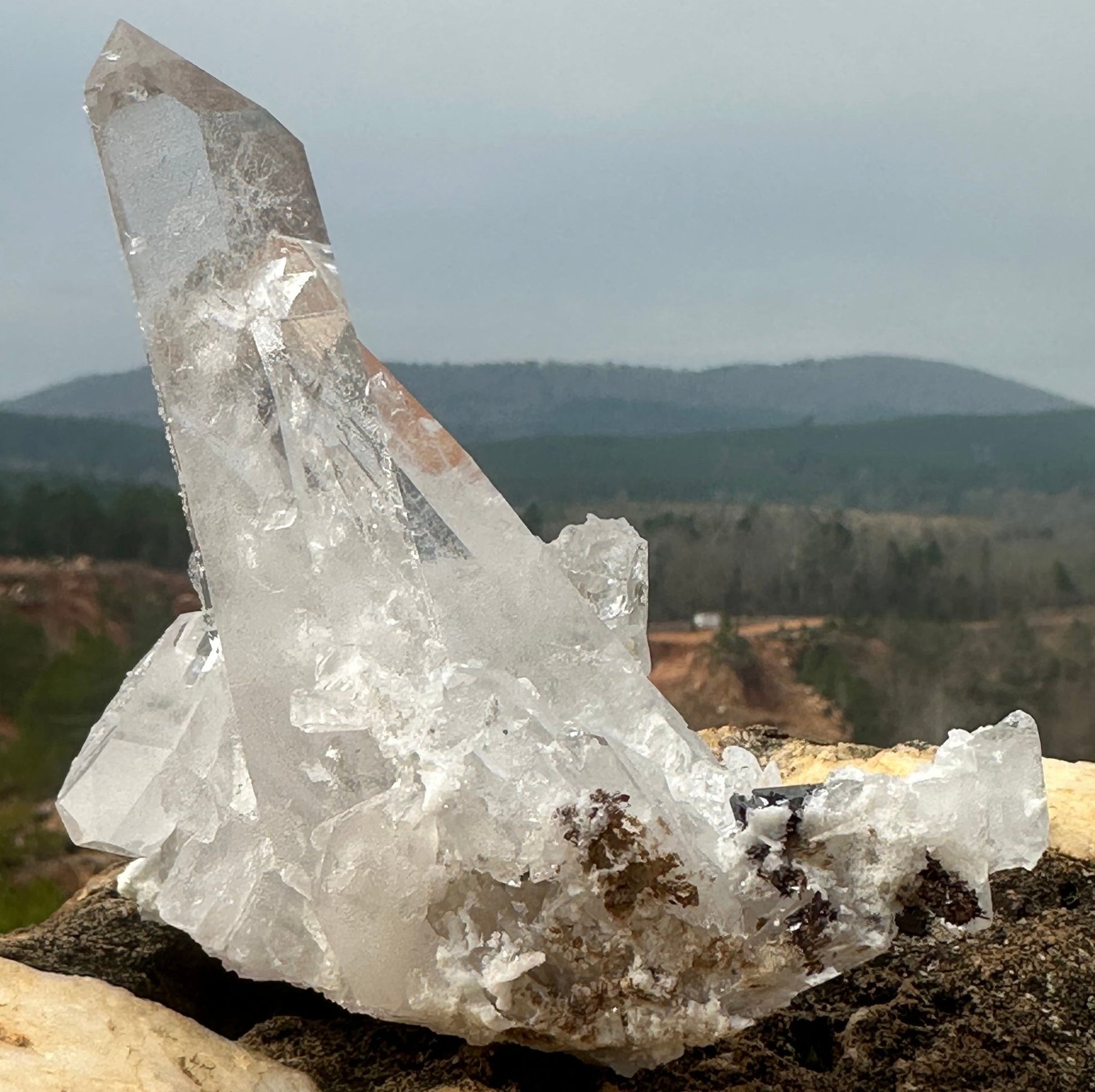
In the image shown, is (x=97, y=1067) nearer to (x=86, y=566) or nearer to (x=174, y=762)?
(x=174, y=762)

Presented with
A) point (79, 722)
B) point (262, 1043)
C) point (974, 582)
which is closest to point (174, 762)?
point (262, 1043)

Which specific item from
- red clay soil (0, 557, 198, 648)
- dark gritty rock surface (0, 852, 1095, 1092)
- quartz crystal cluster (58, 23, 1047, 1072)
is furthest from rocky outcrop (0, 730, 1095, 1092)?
red clay soil (0, 557, 198, 648)

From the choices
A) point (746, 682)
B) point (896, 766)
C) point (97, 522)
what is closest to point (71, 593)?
point (97, 522)

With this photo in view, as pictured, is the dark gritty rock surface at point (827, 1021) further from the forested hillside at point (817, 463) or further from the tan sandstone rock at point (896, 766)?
the forested hillside at point (817, 463)

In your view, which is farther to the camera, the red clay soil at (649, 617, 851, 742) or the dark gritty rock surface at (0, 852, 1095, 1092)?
the red clay soil at (649, 617, 851, 742)

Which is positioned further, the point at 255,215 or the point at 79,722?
the point at 79,722

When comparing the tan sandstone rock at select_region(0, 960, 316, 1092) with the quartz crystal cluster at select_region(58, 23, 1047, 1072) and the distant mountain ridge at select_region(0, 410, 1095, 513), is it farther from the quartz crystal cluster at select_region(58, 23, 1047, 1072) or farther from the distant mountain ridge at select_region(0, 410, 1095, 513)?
the distant mountain ridge at select_region(0, 410, 1095, 513)

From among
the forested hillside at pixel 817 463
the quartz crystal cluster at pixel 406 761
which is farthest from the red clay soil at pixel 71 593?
the quartz crystal cluster at pixel 406 761
